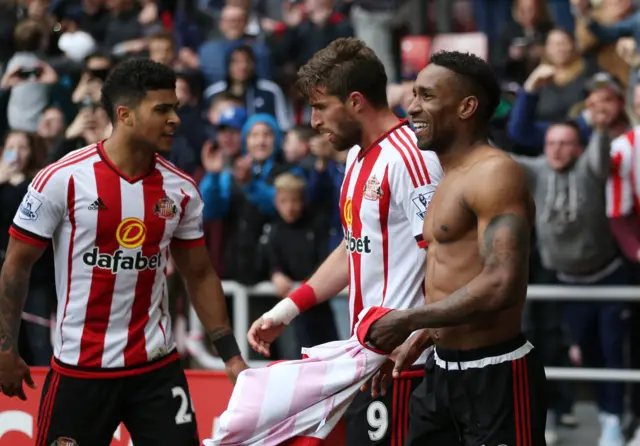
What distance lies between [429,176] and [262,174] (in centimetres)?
444

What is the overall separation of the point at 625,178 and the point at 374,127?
11.5 feet

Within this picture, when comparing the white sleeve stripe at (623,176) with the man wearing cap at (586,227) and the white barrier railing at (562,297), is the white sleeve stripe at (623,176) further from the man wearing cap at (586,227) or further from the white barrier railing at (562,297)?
the white barrier railing at (562,297)

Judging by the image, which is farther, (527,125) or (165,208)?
(527,125)

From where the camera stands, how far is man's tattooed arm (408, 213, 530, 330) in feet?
15.0

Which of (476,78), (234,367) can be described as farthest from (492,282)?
(234,367)

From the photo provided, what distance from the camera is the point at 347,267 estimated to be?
5.96m

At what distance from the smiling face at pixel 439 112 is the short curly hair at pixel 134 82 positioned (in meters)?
1.40

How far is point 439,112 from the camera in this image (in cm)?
496

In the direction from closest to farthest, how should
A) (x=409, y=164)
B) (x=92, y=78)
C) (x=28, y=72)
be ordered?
1. (x=409, y=164)
2. (x=92, y=78)
3. (x=28, y=72)

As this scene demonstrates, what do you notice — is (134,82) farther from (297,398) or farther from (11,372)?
(297,398)

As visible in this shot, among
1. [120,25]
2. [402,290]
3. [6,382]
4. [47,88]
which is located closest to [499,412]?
[402,290]

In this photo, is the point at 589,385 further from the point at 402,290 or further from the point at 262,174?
the point at 402,290

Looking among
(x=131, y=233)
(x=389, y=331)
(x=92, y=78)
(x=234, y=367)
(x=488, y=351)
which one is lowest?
(x=234, y=367)

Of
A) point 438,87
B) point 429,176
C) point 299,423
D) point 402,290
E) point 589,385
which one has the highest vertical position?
point 438,87
